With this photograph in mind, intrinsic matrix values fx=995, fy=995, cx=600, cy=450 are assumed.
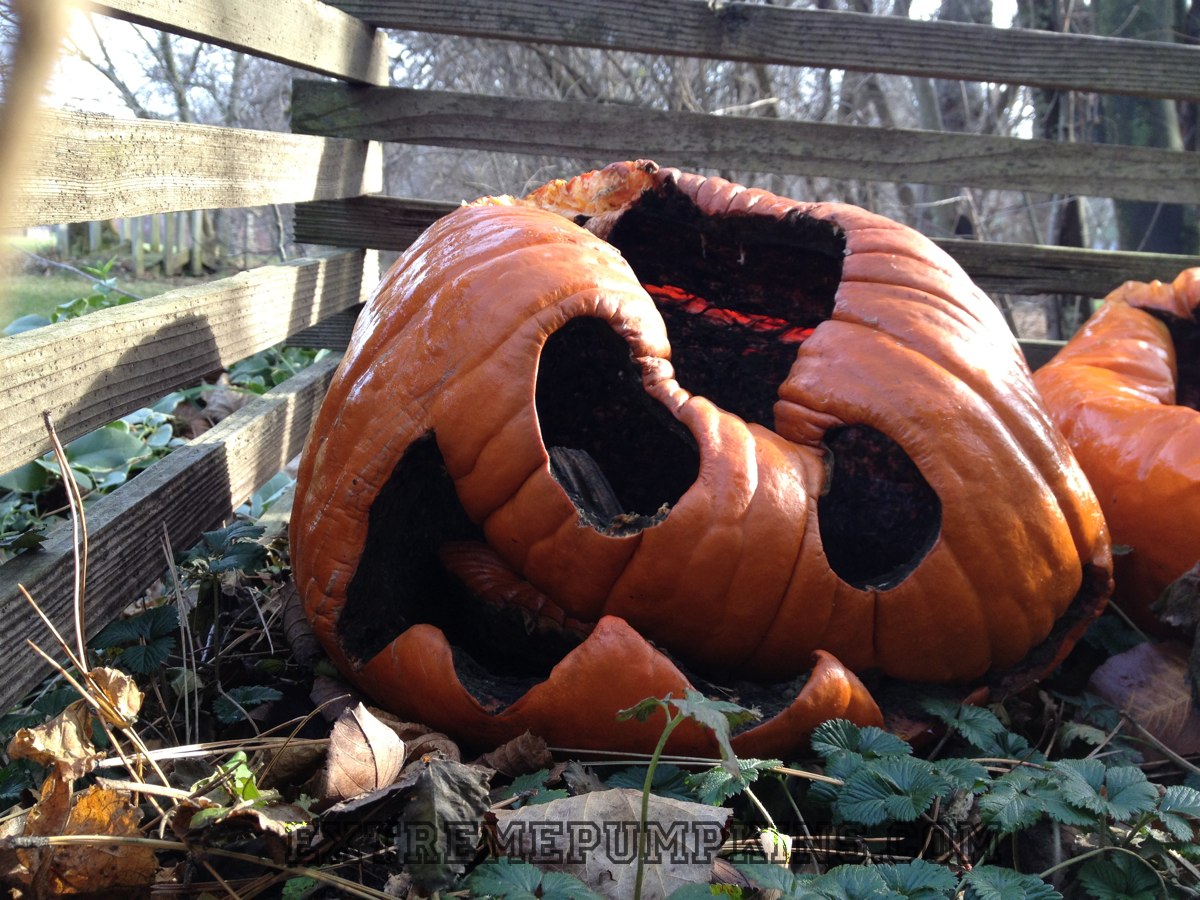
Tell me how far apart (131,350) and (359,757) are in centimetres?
101

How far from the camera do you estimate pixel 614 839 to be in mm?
1354

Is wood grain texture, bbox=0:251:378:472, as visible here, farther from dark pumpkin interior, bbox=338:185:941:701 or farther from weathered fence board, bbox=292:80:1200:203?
weathered fence board, bbox=292:80:1200:203

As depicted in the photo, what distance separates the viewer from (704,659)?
1818 mm

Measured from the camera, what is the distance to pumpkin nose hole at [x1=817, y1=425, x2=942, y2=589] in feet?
6.22

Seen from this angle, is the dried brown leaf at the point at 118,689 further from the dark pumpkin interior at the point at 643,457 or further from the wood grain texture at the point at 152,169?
the wood grain texture at the point at 152,169

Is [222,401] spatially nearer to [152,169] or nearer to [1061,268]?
[152,169]

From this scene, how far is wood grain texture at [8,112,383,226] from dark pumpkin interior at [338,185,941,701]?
27.6 inches

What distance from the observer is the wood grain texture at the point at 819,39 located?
10.9 ft

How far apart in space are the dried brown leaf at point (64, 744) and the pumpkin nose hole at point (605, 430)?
841 mm

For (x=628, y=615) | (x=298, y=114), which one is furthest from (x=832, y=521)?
(x=298, y=114)

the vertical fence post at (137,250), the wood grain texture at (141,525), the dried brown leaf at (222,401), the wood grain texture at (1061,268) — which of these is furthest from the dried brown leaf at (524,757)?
the vertical fence post at (137,250)

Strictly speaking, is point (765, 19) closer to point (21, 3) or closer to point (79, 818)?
point (79, 818)

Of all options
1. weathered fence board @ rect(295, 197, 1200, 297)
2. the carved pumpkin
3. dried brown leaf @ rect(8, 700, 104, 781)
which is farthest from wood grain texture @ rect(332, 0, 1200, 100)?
dried brown leaf @ rect(8, 700, 104, 781)

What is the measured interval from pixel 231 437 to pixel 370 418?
38.8 inches
